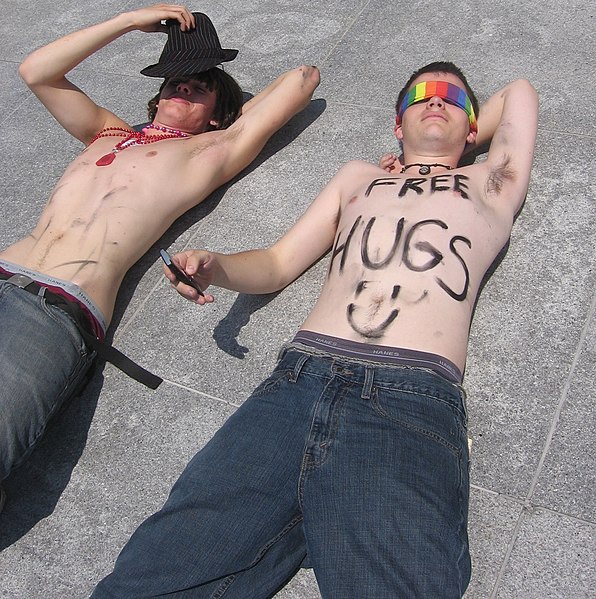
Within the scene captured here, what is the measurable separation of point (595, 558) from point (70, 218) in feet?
8.00

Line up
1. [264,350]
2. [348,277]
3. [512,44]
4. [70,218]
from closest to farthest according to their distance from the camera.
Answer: [348,277] < [264,350] < [70,218] < [512,44]

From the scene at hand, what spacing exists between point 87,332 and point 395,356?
4.03ft

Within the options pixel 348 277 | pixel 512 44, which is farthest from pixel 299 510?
pixel 512 44

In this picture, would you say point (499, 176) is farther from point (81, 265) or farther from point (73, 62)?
point (73, 62)

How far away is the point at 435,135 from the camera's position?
2982 mm

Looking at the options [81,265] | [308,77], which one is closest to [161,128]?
[308,77]

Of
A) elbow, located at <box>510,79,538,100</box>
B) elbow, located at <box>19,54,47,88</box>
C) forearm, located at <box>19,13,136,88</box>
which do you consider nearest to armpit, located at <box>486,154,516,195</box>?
elbow, located at <box>510,79,538,100</box>

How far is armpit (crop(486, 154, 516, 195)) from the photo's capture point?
9.39 feet

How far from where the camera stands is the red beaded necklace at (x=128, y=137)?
3396 mm

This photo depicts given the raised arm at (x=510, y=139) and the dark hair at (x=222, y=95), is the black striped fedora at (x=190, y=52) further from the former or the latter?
the raised arm at (x=510, y=139)

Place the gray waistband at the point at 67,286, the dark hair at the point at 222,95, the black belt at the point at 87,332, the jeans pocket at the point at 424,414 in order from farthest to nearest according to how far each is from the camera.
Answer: the dark hair at the point at 222,95
the gray waistband at the point at 67,286
the black belt at the point at 87,332
the jeans pocket at the point at 424,414

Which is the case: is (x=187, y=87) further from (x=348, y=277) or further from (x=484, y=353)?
(x=484, y=353)

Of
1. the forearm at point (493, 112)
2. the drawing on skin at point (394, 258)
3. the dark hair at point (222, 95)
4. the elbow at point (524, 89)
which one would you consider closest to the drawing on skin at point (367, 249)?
the drawing on skin at point (394, 258)

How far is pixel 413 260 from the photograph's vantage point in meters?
2.52
